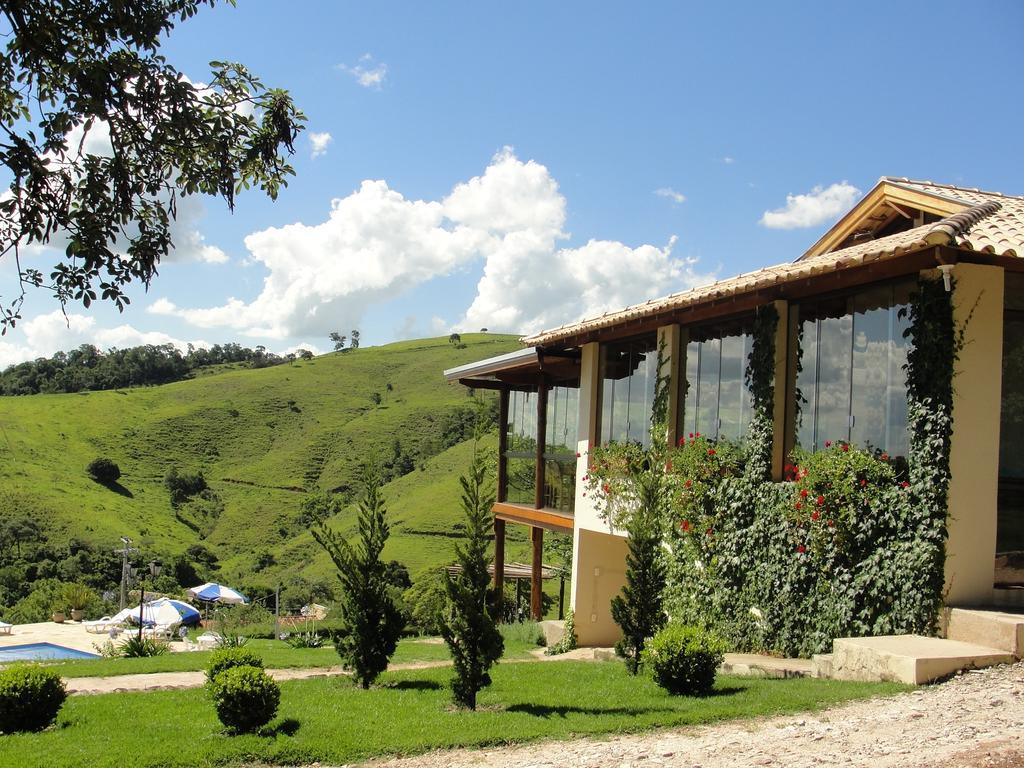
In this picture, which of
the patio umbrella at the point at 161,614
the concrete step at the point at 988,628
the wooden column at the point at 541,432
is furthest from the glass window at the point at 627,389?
the patio umbrella at the point at 161,614

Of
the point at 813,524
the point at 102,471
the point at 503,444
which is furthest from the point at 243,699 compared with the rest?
the point at 102,471

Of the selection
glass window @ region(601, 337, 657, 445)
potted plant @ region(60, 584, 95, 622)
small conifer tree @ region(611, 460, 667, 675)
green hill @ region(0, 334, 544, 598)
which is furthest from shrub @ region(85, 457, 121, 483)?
small conifer tree @ region(611, 460, 667, 675)

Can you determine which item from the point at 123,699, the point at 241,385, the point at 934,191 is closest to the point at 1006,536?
the point at 934,191

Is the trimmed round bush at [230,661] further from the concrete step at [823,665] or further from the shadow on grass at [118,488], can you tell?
the shadow on grass at [118,488]

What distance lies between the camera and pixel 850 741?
20.7ft

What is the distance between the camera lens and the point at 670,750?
6727 millimetres

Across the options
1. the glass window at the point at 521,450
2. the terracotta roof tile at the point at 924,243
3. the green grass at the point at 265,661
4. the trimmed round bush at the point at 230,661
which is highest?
the terracotta roof tile at the point at 924,243

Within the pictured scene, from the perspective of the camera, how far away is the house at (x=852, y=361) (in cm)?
903

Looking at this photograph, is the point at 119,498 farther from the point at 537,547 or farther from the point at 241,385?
the point at 537,547

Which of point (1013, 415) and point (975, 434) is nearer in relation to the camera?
point (975, 434)

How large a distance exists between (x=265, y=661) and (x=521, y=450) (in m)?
7.80

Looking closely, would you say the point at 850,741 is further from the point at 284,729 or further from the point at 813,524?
the point at 284,729

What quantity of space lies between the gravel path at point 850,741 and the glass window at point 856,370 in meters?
2.99

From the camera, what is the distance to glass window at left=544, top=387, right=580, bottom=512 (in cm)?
1825
